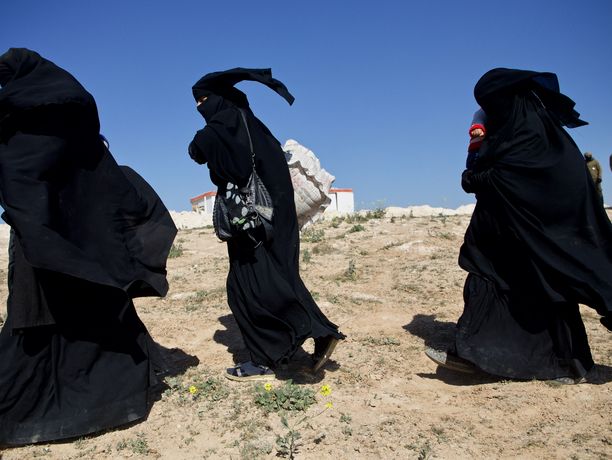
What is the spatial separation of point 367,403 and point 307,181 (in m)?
5.03

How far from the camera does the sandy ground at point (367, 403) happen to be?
2855 millimetres

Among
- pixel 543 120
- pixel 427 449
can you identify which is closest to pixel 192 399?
pixel 427 449

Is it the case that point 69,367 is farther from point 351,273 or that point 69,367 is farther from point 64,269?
point 351,273

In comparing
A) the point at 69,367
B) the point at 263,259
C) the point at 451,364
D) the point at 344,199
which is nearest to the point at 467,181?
the point at 451,364

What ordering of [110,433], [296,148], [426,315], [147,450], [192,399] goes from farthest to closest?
[296,148]
[426,315]
[192,399]
[110,433]
[147,450]

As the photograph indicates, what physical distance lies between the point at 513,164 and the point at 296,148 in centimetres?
500

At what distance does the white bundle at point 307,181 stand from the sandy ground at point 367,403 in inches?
89.7

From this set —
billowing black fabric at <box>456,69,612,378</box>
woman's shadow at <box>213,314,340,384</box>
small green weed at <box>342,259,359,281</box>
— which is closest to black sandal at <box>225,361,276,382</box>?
woman's shadow at <box>213,314,340,384</box>

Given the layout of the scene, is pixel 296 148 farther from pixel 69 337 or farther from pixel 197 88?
pixel 69 337

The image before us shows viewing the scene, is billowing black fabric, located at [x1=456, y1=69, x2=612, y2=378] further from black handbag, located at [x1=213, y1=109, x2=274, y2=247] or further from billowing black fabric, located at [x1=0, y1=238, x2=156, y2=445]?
billowing black fabric, located at [x1=0, y1=238, x2=156, y2=445]

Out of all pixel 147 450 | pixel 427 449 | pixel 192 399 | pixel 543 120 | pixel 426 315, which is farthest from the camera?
pixel 426 315

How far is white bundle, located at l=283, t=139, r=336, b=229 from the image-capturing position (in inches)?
320

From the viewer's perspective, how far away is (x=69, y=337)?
10.5 ft

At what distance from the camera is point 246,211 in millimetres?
3635
